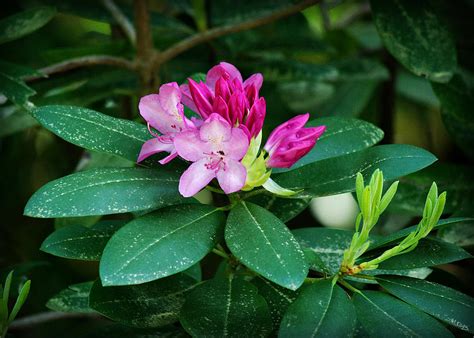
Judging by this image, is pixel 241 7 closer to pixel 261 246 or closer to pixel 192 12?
pixel 192 12

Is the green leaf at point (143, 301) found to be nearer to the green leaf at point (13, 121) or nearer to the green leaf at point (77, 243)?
the green leaf at point (77, 243)

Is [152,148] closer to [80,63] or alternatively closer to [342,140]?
[342,140]

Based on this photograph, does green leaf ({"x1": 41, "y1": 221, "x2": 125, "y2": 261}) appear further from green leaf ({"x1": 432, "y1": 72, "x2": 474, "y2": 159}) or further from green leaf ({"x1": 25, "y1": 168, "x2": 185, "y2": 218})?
green leaf ({"x1": 432, "y1": 72, "x2": 474, "y2": 159})

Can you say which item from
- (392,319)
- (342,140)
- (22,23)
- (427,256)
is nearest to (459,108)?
(342,140)

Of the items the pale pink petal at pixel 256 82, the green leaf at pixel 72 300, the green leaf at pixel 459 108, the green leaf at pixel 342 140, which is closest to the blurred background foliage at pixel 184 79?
the green leaf at pixel 459 108

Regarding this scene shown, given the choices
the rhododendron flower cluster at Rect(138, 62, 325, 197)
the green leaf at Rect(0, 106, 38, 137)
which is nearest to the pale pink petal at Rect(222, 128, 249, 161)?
the rhododendron flower cluster at Rect(138, 62, 325, 197)

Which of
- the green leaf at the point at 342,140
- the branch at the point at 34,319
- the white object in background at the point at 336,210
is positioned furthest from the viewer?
the white object in background at the point at 336,210
